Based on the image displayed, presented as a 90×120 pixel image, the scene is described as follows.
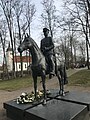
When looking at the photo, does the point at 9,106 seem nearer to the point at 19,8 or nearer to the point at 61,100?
the point at 61,100

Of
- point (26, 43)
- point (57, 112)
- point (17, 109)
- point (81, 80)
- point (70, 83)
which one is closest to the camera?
point (57, 112)

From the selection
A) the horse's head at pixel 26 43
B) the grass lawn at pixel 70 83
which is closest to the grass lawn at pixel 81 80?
the grass lawn at pixel 70 83

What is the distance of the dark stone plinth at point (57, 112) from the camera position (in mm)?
5137

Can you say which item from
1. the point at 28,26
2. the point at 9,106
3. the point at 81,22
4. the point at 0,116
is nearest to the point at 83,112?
the point at 9,106

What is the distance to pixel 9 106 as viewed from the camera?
22.5 feet

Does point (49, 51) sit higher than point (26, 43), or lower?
lower

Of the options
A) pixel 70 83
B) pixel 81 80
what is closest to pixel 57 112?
pixel 70 83

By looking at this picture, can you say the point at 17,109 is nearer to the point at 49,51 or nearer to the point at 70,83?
the point at 49,51

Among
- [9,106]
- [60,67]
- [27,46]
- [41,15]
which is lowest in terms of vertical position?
[9,106]

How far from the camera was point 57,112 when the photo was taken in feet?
17.8

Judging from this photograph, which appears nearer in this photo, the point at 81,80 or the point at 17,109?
the point at 17,109

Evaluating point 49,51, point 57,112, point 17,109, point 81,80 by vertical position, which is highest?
point 49,51

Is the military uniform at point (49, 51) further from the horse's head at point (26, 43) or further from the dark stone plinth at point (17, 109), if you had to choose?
the dark stone plinth at point (17, 109)

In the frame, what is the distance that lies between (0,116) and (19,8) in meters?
24.2
